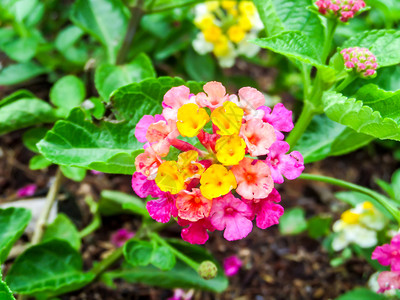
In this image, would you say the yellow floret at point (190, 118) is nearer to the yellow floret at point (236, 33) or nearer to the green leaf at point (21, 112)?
the green leaf at point (21, 112)

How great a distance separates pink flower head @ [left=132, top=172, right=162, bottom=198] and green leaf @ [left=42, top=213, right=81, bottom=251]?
592 mm

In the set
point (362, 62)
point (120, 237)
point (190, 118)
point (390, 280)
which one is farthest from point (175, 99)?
point (120, 237)

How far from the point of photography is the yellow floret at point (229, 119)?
0.85 m

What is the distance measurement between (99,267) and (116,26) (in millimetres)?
852

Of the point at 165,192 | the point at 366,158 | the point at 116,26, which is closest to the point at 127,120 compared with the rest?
the point at 165,192

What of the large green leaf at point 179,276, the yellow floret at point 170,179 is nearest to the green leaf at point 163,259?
the large green leaf at point 179,276

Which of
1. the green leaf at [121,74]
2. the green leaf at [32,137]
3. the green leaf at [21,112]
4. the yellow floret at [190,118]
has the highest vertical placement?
the yellow floret at [190,118]

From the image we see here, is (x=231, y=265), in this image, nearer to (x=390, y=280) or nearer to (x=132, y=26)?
(x=390, y=280)

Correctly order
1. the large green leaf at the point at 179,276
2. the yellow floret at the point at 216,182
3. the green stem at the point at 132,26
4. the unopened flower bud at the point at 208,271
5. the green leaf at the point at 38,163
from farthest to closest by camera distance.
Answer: the green stem at the point at 132,26
the large green leaf at the point at 179,276
the green leaf at the point at 38,163
the unopened flower bud at the point at 208,271
the yellow floret at the point at 216,182

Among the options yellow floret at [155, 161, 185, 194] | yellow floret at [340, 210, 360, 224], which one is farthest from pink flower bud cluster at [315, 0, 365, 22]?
yellow floret at [340, 210, 360, 224]

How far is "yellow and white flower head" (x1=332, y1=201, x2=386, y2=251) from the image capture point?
150 centimetres

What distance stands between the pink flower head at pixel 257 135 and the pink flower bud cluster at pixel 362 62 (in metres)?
0.26

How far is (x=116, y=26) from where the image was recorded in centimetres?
171

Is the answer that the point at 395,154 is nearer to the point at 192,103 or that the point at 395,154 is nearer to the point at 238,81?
the point at 238,81
